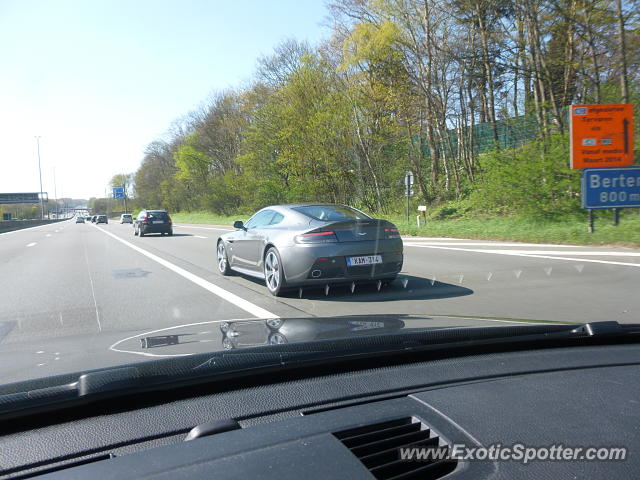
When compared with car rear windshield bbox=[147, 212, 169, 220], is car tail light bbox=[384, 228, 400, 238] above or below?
below

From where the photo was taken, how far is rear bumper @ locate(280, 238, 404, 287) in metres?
7.36

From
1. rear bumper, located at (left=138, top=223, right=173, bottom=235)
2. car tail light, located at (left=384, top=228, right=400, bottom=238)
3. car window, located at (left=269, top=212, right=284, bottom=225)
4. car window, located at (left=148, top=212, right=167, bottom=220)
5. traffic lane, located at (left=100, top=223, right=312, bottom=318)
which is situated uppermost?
car window, located at (left=148, top=212, right=167, bottom=220)

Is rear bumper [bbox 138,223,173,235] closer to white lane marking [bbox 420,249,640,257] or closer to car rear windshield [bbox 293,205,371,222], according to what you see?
white lane marking [bbox 420,249,640,257]

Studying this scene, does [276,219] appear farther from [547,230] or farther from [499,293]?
[547,230]

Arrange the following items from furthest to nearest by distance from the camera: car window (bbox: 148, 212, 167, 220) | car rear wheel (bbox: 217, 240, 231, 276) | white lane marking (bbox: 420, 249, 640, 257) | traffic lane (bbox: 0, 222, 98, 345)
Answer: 1. car window (bbox: 148, 212, 167, 220)
2. white lane marking (bbox: 420, 249, 640, 257)
3. car rear wheel (bbox: 217, 240, 231, 276)
4. traffic lane (bbox: 0, 222, 98, 345)

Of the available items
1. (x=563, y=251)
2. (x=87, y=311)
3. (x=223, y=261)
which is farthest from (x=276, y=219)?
(x=563, y=251)

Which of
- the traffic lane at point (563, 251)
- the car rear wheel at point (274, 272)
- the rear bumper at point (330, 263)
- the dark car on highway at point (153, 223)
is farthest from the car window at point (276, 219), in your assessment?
the dark car on highway at point (153, 223)

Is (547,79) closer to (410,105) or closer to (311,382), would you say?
(410,105)

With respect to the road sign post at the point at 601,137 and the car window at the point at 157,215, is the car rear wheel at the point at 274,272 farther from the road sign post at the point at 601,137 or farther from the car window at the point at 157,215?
the car window at the point at 157,215

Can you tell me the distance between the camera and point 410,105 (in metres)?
28.1

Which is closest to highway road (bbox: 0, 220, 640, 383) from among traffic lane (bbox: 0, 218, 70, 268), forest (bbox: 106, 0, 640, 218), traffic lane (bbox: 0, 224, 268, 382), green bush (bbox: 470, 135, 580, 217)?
traffic lane (bbox: 0, 224, 268, 382)

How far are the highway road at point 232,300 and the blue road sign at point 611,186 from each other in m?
2.09

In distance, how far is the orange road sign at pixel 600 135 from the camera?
14922mm

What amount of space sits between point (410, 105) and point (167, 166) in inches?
2773
